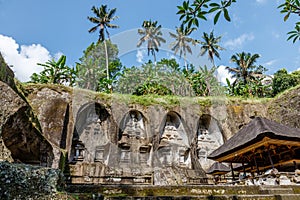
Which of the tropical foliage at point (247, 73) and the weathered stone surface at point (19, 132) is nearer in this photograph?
the weathered stone surface at point (19, 132)

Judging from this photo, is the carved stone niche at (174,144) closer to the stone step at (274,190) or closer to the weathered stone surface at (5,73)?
the weathered stone surface at (5,73)

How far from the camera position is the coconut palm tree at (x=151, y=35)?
32.3 metres

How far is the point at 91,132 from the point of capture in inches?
732

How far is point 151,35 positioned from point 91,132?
60.7 feet

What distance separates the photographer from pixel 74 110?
1706cm

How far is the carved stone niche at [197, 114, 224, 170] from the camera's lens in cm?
2094

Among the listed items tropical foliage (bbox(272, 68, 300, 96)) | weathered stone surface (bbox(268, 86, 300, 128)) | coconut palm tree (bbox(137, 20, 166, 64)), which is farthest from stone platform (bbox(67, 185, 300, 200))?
coconut palm tree (bbox(137, 20, 166, 64))

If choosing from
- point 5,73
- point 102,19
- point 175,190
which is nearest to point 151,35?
point 102,19

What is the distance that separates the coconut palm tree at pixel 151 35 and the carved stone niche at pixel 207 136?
1478 cm

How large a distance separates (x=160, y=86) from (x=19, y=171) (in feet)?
76.9

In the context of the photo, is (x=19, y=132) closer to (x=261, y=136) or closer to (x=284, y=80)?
(x=261, y=136)

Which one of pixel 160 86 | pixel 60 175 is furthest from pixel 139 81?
pixel 60 175

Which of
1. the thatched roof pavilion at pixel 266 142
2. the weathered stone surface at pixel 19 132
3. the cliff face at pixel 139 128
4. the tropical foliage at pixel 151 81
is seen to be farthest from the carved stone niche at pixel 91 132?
the thatched roof pavilion at pixel 266 142

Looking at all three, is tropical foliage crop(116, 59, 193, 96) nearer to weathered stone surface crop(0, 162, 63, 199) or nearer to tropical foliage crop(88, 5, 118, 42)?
tropical foliage crop(88, 5, 118, 42)
